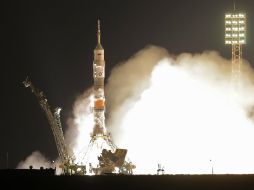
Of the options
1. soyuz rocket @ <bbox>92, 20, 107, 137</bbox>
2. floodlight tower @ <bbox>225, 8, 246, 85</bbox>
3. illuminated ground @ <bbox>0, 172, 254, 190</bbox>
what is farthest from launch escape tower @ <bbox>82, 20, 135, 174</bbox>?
illuminated ground @ <bbox>0, 172, 254, 190</bbox>

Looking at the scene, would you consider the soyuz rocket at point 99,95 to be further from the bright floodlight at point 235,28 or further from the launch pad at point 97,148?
the bright floodlight at point 235,28

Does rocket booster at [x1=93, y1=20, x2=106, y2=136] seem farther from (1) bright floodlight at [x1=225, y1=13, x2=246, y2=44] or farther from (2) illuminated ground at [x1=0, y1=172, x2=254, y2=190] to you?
(2) illuminated ground at [x1=0, y1=172, x2=254, y2=190]

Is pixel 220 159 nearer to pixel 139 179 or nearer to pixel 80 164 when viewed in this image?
pixel 80 164

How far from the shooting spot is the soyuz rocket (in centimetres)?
16788

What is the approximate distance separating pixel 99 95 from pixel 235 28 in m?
21.4

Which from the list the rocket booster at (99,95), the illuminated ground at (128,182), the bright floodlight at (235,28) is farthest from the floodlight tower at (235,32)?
the illuminated ground at (128,182)

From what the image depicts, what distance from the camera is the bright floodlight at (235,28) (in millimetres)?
166125

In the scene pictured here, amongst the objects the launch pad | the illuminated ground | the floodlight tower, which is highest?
the floodlight tower

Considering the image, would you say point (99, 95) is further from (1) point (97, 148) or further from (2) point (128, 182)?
(2) point (128, 182)

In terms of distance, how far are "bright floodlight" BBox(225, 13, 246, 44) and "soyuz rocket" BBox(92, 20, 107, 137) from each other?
18.3m

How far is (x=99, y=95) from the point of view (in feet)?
550

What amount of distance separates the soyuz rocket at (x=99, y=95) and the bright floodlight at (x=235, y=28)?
18.3 meters

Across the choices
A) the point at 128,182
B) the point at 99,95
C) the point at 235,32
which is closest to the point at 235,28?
the point at 235,32

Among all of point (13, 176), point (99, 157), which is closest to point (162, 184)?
point (13, 176)
